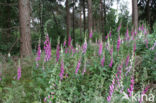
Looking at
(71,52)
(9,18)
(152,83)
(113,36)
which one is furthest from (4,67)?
(9,18)

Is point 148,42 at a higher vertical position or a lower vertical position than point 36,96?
higher

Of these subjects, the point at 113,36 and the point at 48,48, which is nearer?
the point at 48,48

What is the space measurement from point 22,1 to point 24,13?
1.76 ft

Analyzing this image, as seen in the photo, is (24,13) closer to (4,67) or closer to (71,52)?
(4,67)

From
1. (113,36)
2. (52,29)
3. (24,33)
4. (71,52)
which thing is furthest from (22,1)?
(52,29)

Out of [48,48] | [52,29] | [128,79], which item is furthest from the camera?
[52,29]

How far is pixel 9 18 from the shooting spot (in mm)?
12492

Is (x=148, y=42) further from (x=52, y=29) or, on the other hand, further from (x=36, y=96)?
(x=52, y=29)

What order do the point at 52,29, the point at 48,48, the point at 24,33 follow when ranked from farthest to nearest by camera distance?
the point at 52,29
the point at 24,33
the point at 48,48

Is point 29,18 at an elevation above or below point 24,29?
above

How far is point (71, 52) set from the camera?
4.82 meters

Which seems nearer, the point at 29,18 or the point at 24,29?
the point at 24,29

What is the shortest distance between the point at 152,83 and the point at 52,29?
16318mm

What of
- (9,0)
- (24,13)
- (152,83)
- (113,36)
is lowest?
(152,83)
